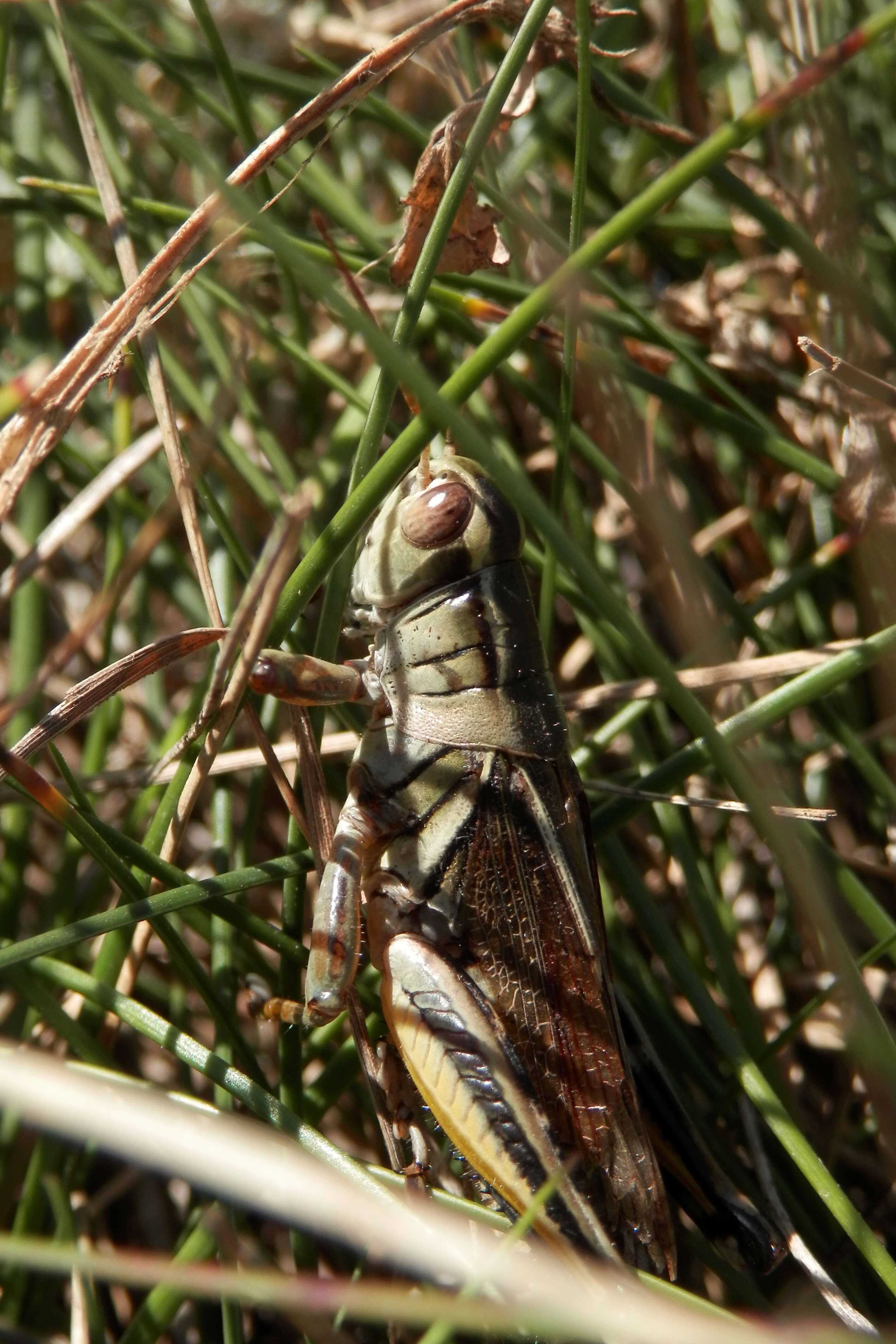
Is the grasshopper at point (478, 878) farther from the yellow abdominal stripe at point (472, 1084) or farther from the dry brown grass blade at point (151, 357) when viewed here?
the dry brown grass blade at point (151, 357)

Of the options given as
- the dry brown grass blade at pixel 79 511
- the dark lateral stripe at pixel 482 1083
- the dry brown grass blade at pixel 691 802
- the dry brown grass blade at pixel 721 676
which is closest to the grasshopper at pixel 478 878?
the dark lateral stripe at pixel 482 1083

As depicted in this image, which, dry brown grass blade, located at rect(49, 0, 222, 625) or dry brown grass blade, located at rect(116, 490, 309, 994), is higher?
dry brown grass blade, located at rect(49, 0, 222, 625)

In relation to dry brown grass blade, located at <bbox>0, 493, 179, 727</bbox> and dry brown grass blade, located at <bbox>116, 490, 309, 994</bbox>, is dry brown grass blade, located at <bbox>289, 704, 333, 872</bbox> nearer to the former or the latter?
dry brown grass blade, located at <bbox>116, 490, 309, 994</bbox>

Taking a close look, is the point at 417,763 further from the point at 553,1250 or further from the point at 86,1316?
the point at 86,1316

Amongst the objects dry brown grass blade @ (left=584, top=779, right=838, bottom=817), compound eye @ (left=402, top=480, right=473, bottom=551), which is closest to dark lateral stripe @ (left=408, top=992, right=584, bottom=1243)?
dry brown grass blade @ (left=584, top=779, right=838, bottom=817)

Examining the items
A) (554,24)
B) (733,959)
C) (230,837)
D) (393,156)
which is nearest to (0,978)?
(230,837)

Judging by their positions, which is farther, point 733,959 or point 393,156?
point 393,156
